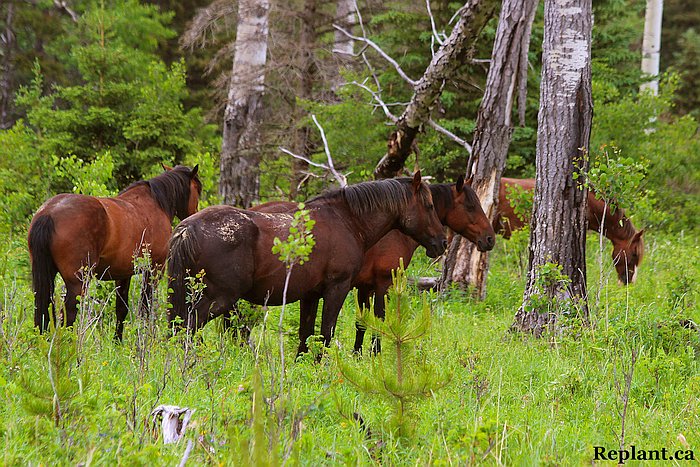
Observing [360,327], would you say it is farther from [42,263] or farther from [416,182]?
[42,263]

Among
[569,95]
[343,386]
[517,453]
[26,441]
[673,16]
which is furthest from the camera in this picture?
[673,16]

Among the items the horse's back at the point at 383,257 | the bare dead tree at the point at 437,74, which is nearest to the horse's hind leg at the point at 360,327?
the horse's back at the point at 383,257

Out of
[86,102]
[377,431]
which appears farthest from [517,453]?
[86,102]

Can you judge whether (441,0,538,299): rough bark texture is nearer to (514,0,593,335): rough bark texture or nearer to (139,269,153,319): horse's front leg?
(514,0,593,335): rough bark texture

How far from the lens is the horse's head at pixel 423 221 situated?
22.8 feet

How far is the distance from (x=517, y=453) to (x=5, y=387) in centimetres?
271

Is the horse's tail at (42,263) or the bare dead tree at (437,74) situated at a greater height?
the bare dead tree at (437,74)

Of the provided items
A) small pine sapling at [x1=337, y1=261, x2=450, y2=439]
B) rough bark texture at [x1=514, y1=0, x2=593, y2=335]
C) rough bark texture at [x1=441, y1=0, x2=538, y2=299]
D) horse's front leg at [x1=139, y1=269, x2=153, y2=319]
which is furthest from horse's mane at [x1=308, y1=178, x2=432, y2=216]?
small pine sapling at [x1=337, y1=261, x2=450, y2=439]

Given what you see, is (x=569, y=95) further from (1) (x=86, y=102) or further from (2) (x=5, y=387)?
(1) (x=86, y=102)

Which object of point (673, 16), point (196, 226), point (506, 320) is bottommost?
point (506, 320)

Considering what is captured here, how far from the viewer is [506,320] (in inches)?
313

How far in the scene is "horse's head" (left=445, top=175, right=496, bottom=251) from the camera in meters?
7.80

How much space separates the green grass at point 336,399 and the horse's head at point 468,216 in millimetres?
1407

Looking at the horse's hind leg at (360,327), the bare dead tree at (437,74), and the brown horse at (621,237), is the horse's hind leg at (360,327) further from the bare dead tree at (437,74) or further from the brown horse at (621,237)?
the brown horse at (621,237)
